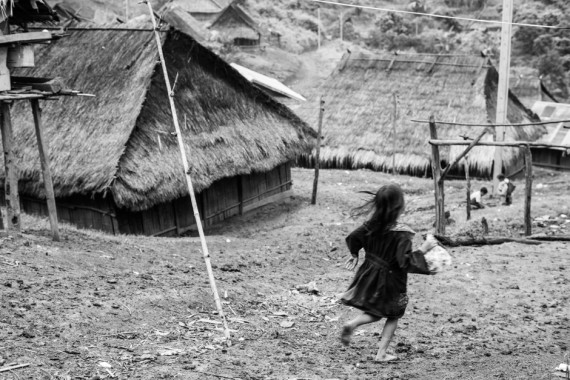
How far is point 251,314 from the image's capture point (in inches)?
270

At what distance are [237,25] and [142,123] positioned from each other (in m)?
31.5

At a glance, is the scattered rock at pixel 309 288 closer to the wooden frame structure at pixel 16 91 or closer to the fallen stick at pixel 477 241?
the fallen stick at pixel 477 241

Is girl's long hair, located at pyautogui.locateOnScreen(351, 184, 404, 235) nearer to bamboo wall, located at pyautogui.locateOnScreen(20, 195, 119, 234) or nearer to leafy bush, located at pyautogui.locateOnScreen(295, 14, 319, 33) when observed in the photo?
bamboo wall, located at pyautogui.locateOnScreen(20, 195, 119, 234)

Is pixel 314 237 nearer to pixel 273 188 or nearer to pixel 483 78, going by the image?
pixel 273 188

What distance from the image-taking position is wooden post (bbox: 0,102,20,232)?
8.82m

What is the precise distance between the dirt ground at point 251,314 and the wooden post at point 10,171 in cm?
46

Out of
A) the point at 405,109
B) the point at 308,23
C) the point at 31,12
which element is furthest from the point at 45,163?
the point at 308,23

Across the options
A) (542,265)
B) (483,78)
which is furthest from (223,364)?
(483,78)

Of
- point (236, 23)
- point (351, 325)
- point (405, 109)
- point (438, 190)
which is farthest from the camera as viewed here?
point (236, 23)

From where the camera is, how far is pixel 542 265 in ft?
27.9

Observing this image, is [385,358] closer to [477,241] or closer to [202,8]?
[477,241]

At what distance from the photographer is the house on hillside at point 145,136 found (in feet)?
41.2

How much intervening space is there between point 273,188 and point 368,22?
38309mm

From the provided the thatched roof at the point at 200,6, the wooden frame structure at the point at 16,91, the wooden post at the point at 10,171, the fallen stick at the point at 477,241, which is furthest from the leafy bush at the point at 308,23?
the wooden post at the point at 10,171
